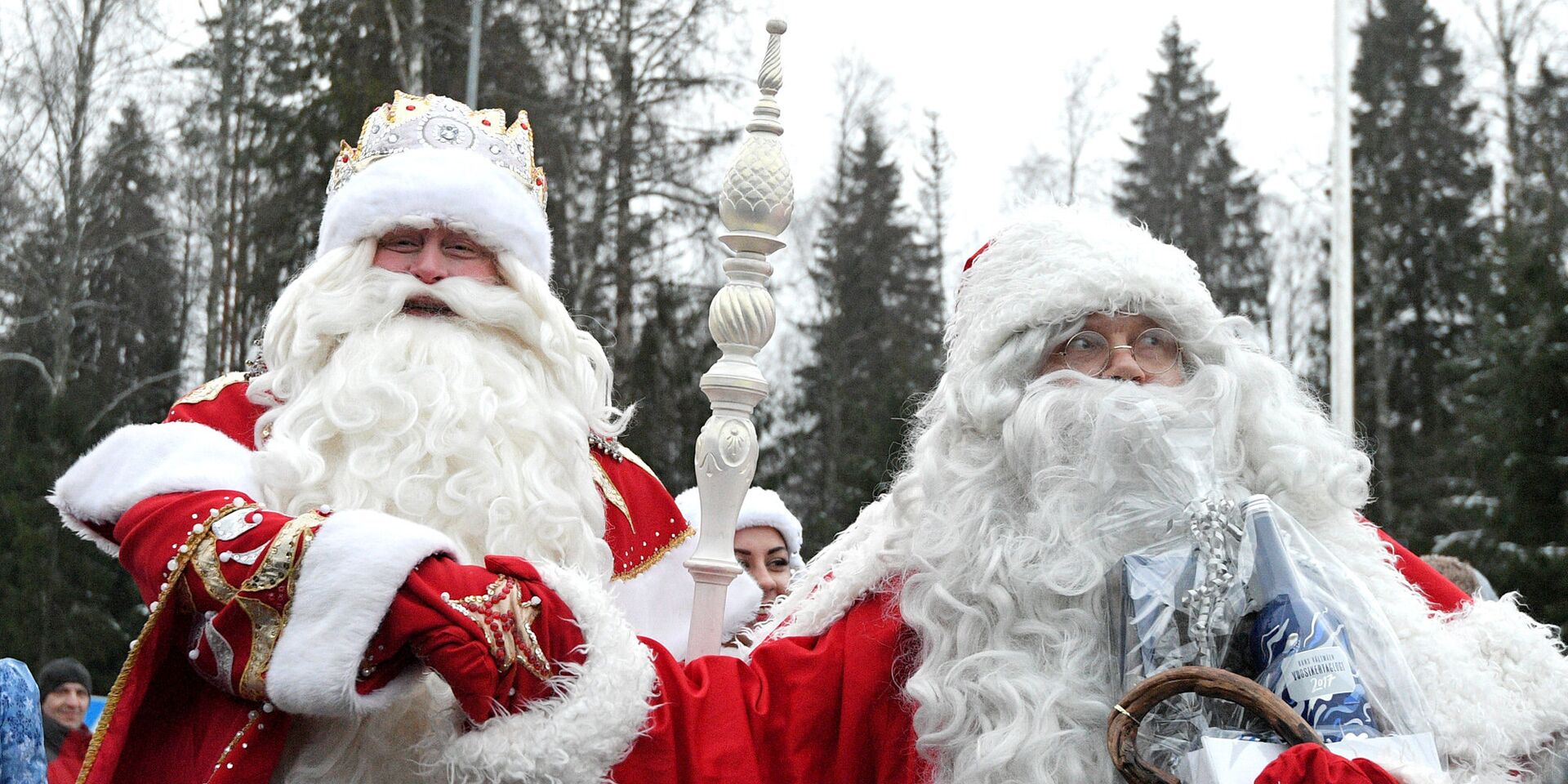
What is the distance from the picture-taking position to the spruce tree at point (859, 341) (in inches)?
768

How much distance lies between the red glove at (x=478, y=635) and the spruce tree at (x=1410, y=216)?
21.6m

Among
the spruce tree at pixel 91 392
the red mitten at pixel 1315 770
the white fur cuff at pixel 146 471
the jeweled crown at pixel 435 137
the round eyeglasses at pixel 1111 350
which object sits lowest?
the spruce tree at pixel 91 392

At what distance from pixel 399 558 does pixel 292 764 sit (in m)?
0.57

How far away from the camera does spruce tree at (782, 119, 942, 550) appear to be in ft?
64.0

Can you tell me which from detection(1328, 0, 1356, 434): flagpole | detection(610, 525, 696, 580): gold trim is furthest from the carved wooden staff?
detection(1328, 0, 1356, 434): flagpole

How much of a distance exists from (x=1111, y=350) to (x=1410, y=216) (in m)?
23.2

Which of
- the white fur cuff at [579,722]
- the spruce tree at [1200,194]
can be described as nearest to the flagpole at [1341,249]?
the white fur cuff at [579,722]

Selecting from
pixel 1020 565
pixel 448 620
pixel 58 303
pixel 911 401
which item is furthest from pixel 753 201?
pixel 58 303

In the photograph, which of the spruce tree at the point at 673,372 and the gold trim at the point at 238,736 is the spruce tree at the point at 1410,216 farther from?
the gold trim at the point at 238,736

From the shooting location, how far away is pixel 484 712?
2.71 metres

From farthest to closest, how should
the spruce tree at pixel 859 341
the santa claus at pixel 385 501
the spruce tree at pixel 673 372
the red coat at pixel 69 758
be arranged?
the spruce tree at pixel 859 341
the spruce tree at pixel 673 372
the red coat at pixel 69 758
the santa claus at pixel 385 501

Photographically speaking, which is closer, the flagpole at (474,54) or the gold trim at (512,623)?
the gold trim at (512,623)

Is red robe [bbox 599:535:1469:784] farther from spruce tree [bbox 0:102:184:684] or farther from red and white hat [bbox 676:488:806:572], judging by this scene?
spruce tree [bbox 0:102:184:684]

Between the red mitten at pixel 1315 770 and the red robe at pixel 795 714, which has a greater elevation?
the red mitten at pixel 1315 770
